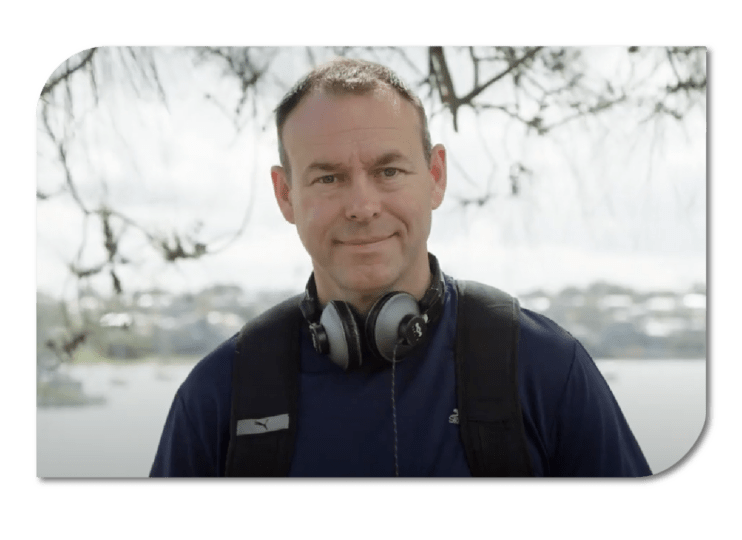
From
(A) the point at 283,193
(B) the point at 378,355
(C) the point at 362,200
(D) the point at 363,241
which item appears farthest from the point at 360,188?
(B) the point at 378,355

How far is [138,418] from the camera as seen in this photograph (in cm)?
206

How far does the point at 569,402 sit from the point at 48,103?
63.5 inches

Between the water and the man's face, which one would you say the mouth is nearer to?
the man's face

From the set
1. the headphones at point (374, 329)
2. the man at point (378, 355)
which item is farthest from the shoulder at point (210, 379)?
the headphones at point (374, 329)

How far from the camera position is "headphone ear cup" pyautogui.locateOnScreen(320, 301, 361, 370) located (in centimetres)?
179

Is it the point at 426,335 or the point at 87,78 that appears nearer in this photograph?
the point at 426,335

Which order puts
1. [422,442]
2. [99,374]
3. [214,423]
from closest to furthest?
1. [422,442]
2. [214,423]
3. [99,374]

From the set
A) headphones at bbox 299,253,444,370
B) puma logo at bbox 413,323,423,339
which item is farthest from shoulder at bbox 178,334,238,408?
puma logo at bbox 413,323,423,339

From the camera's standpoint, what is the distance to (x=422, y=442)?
1.82m

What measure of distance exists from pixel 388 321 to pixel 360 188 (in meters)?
0.34

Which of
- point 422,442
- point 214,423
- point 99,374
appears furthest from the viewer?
point 99,374

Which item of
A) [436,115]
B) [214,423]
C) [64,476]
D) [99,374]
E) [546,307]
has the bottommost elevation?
[64,476]

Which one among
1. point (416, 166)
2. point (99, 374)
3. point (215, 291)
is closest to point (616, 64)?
point (416, 166)

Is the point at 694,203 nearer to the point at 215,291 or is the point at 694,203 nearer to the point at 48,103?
the point at 215,291
